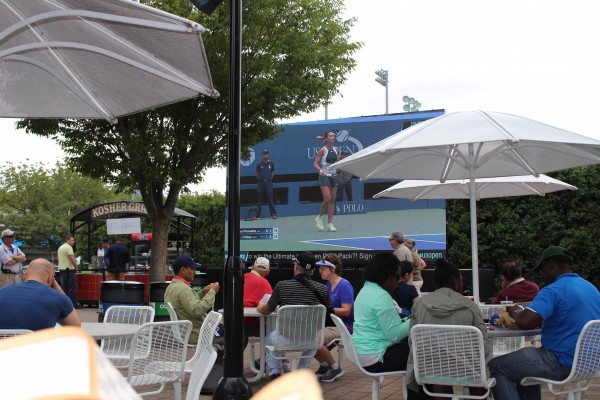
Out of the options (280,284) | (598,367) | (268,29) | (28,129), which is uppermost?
(268,29)

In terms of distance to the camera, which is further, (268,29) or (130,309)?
(268,29)

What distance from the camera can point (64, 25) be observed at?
5246 mm

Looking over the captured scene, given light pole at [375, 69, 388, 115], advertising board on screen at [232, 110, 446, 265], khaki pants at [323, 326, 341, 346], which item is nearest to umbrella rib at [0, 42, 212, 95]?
khaki pants at [323, 326, 341, 346]

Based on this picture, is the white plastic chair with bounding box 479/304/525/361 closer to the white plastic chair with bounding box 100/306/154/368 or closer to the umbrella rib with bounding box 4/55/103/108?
the white plastic chair with bounding box 100/306/154/368

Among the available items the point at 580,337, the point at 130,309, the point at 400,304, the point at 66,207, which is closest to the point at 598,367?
the point at 580,337

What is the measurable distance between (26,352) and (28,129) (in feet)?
54.3

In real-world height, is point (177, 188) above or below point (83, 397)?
above

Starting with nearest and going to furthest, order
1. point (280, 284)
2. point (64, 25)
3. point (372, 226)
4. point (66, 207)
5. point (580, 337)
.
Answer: point (580, 337) → point (64, 25) → point (280, 284) → point (372, 226) → point (66, 207)

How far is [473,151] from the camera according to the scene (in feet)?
24.1

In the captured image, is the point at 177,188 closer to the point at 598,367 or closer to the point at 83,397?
the point at 598,367

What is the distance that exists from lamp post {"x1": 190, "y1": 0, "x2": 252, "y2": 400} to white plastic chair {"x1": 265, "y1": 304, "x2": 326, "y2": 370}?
972mm

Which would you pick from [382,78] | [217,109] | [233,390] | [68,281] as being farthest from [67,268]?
[382,78]

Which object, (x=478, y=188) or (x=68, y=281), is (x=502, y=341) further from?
(x=68, y=281)

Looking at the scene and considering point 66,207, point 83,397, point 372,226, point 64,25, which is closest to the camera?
point 83,397
